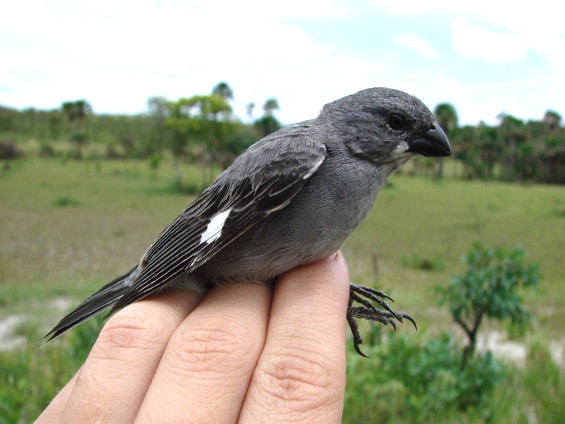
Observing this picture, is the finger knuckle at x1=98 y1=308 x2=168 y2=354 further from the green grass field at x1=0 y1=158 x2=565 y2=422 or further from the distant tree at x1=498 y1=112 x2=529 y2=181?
the distant tree at x1=498 y1=112 x2=529 y2=181

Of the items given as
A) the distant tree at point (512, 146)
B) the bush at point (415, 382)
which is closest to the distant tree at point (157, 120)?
the distant tree at point (512, 146)

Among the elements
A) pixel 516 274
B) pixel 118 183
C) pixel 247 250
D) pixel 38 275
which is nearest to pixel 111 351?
pixel 247 250

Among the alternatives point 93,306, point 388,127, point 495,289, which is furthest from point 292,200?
point 495,289

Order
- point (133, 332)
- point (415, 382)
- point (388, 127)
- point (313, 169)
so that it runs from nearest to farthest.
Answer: point (133, 332), point (313, 169), point (388, 127), point (415, 382)

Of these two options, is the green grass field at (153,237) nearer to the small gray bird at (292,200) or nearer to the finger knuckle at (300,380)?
the small gray bird at (292,200)

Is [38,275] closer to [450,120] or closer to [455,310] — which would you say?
[455,310]

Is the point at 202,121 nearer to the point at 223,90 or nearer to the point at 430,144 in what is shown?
the point at 223,90
